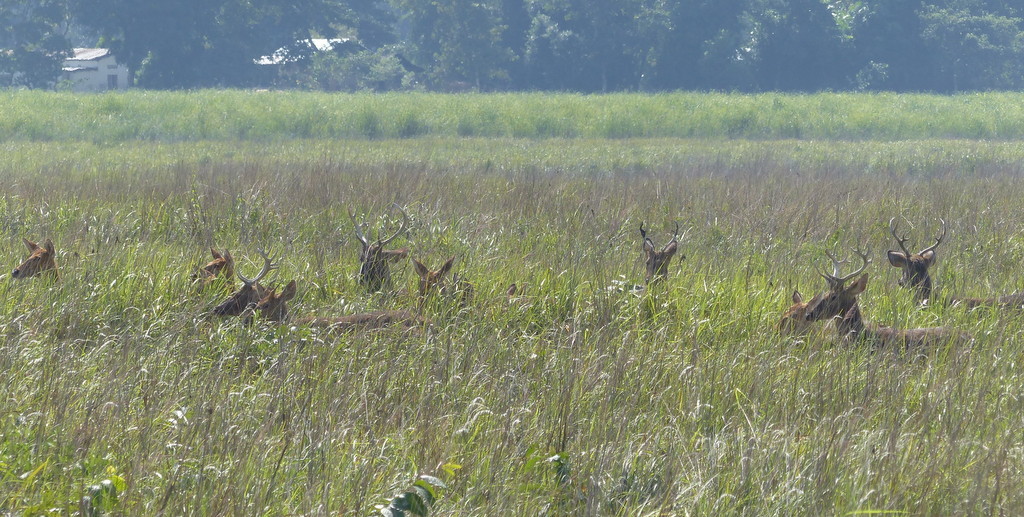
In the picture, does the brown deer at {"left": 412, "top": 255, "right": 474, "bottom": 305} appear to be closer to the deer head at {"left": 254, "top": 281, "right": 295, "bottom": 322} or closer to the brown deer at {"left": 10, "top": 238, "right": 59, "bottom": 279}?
the deer head at {"left": 254, "top": 281, "right": 295, "bottom": 322}

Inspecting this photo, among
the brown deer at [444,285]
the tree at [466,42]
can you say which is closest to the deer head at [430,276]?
the brown deer at [444,285]

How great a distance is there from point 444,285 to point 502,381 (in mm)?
1998

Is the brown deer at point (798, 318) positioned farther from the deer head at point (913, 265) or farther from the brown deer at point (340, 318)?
the brown deer at point (340, 318)

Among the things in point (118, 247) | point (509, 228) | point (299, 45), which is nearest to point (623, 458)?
point (118, 247)

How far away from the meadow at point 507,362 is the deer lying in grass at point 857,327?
155 millimetres

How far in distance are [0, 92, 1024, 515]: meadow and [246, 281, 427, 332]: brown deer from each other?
0.57 feet

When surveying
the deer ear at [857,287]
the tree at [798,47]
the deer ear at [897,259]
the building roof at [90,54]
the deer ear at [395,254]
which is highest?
the tree at [798,47]

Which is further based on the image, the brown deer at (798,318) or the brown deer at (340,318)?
the brown deer at (798,318)

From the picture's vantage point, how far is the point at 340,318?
6316mm

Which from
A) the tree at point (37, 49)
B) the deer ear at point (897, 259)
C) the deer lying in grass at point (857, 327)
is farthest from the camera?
the tree at point (37, 49)

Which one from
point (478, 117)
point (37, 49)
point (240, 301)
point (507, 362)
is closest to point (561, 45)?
point (478, 117)

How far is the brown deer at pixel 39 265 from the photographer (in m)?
6.98

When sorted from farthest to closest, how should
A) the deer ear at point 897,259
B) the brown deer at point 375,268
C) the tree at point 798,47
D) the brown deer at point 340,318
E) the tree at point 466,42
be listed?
the tree at point 798,47
the tree at point 466,42
the deer ear at point 897,259
the brown deer at point 375,268
the brown deer at point 340,318

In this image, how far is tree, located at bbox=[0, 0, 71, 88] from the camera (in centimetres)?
5103
